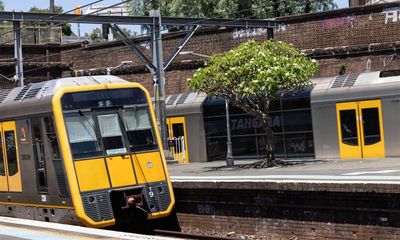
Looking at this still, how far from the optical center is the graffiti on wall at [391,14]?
31.2 m

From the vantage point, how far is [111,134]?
13906 millimetres

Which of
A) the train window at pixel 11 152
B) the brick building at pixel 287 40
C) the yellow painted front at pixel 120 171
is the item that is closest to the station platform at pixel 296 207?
the yellow painted front at pixel 120 171

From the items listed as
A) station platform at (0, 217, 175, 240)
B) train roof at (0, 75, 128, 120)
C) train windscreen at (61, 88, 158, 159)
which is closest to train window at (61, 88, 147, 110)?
train windscreen at (61, 88, 158, 159)

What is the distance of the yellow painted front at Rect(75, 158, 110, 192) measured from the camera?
1323 cm

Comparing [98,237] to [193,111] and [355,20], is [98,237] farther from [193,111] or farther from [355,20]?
[355,20]

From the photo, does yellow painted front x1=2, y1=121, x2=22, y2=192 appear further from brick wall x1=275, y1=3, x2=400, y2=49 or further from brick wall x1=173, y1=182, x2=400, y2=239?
brick wall x1=275, y1=3, x2=400, y2=49

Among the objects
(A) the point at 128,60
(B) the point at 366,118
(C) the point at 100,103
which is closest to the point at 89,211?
(C) the point at 100,103

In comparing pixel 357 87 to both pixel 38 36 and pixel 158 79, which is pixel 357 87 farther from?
pixel 38 36

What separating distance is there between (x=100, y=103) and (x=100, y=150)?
1.05 metres

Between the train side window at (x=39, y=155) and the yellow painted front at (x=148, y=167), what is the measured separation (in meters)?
2.03

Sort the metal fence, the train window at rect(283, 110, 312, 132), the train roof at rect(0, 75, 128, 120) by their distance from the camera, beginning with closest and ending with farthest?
the train roof at rect(0, 75, 128, 120), the train window at rect(283, 110, 312, 132), the metal fence

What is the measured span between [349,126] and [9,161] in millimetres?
14098

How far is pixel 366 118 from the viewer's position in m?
24.6

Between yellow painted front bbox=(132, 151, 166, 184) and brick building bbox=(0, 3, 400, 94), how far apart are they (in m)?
18.9
